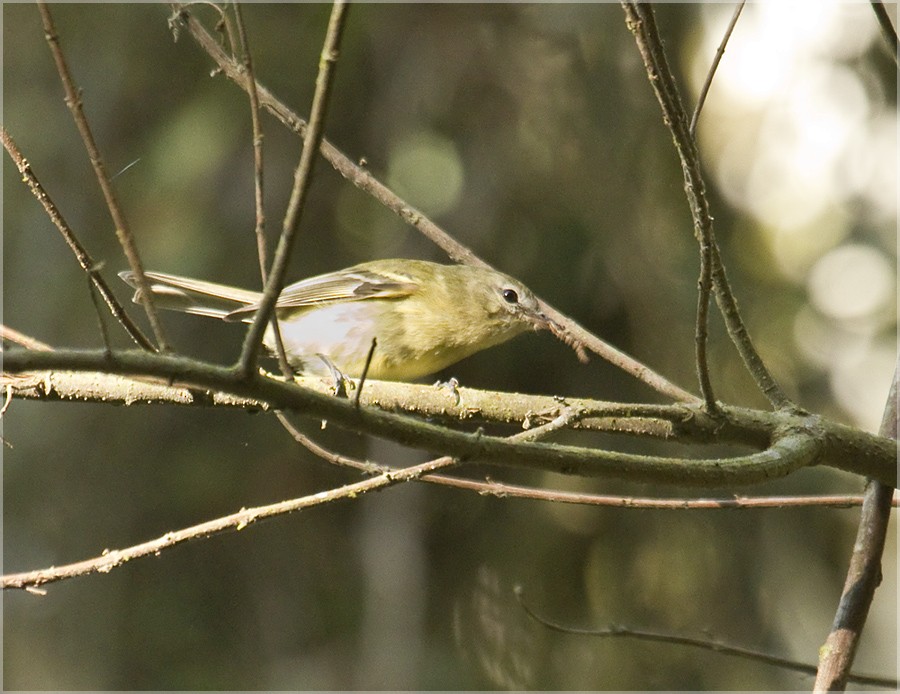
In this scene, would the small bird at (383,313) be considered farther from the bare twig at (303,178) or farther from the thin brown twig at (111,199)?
the bare twig at (303,178)

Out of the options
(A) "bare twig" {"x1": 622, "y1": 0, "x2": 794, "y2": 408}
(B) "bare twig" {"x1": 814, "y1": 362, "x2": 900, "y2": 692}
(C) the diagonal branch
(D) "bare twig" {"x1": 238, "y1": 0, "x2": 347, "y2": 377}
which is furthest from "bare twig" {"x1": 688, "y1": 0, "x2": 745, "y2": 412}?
(D) "bare twig" {"x1": 238, "y1": 0, "x2": 347, "y2": 377}

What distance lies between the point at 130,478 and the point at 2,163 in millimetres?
2335

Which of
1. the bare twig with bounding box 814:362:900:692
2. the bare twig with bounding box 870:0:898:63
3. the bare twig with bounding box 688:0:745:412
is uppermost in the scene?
the bare twig with bounding box 870:0:898:63

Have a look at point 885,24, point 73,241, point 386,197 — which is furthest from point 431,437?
point 386,197

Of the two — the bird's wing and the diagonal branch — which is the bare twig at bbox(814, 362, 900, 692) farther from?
the bird's wing

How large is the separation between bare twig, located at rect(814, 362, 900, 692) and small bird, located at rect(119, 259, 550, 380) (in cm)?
210

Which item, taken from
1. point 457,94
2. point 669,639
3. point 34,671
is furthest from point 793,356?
point 34,671

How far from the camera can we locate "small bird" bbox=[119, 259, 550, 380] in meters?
4.39

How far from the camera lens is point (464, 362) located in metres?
6.02

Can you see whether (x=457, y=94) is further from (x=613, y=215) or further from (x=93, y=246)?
(x=93, y=246)

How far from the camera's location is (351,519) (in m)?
6.58

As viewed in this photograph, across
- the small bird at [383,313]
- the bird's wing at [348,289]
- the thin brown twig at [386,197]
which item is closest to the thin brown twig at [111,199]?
the thin brown twig at [386,197]

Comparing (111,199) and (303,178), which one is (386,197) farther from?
(303,178)

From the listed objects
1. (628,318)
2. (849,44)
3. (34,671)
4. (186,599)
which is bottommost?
(34,671)
